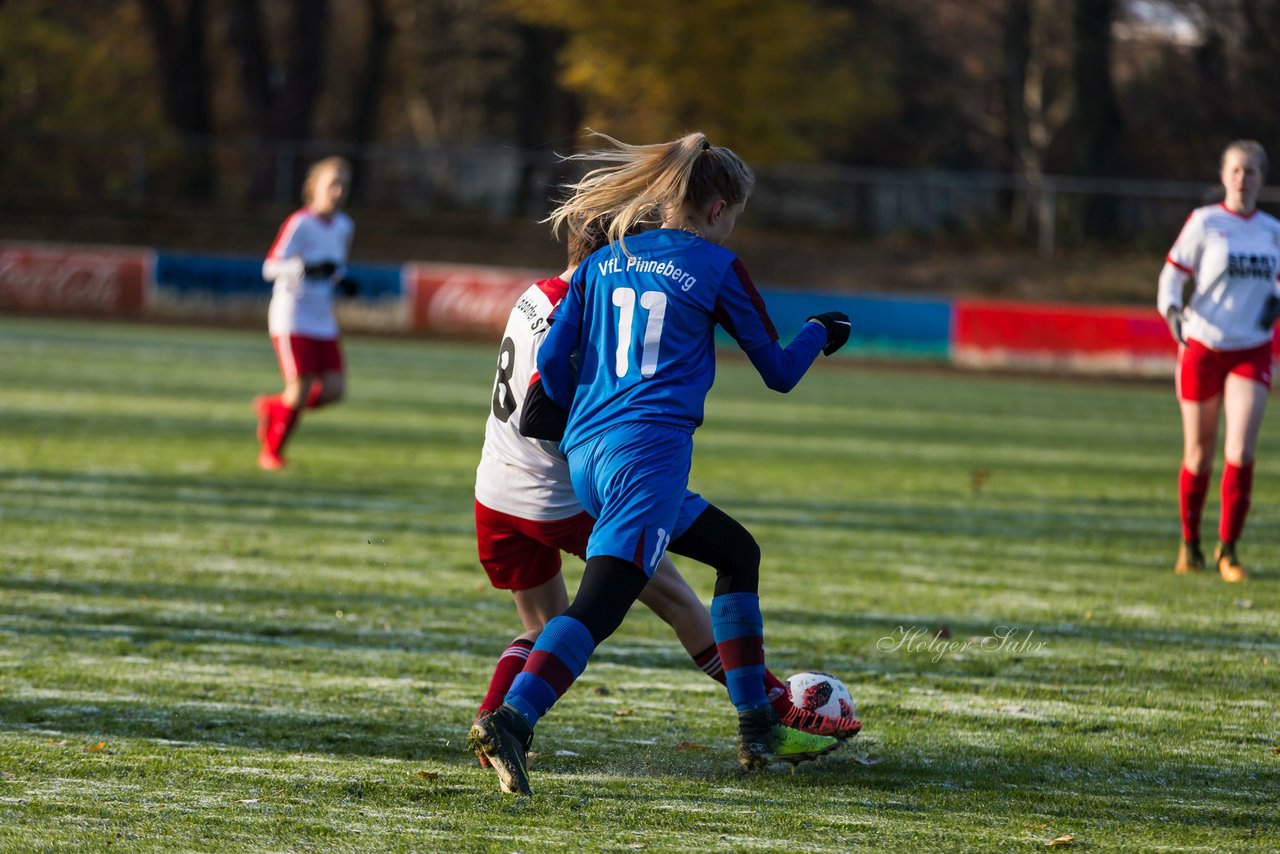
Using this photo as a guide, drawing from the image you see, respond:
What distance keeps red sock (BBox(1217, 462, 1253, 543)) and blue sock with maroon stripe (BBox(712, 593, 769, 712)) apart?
15.1ft

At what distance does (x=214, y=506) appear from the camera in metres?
9.82

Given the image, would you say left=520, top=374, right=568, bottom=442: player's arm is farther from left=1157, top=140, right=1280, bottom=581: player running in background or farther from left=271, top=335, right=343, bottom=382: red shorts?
left=271, top=335, right=343, bottom=382: red shorts

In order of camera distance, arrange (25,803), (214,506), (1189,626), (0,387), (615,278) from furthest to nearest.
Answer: (0,387) → (214,506) → (1189,626) → (615,278) → (25,803)

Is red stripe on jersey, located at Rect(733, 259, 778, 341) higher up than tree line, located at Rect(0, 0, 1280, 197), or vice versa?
tree line, located at Rect(0, 0, 1280, 197)

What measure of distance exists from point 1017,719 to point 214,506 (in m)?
5.93

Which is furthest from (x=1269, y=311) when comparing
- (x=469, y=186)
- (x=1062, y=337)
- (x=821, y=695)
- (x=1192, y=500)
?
(x=469, y=186)

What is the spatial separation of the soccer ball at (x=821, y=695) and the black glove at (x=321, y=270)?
7156 millimetres

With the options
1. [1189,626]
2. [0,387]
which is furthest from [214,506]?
[0,387]

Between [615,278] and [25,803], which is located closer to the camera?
[25,803]

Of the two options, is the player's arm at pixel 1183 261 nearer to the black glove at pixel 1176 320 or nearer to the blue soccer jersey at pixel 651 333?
the black glove at pixel 1176 320

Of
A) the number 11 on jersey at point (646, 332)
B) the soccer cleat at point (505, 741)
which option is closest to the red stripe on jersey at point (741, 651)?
the soccer cleat at point (505, 741)

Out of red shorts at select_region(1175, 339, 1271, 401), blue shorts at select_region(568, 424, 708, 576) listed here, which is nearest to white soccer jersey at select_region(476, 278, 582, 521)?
blue shorts at select_region(568, 424, 708, 576)

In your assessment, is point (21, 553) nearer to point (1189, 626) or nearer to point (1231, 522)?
point (1189, 626)

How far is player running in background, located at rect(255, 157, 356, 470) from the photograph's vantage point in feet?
37.1
